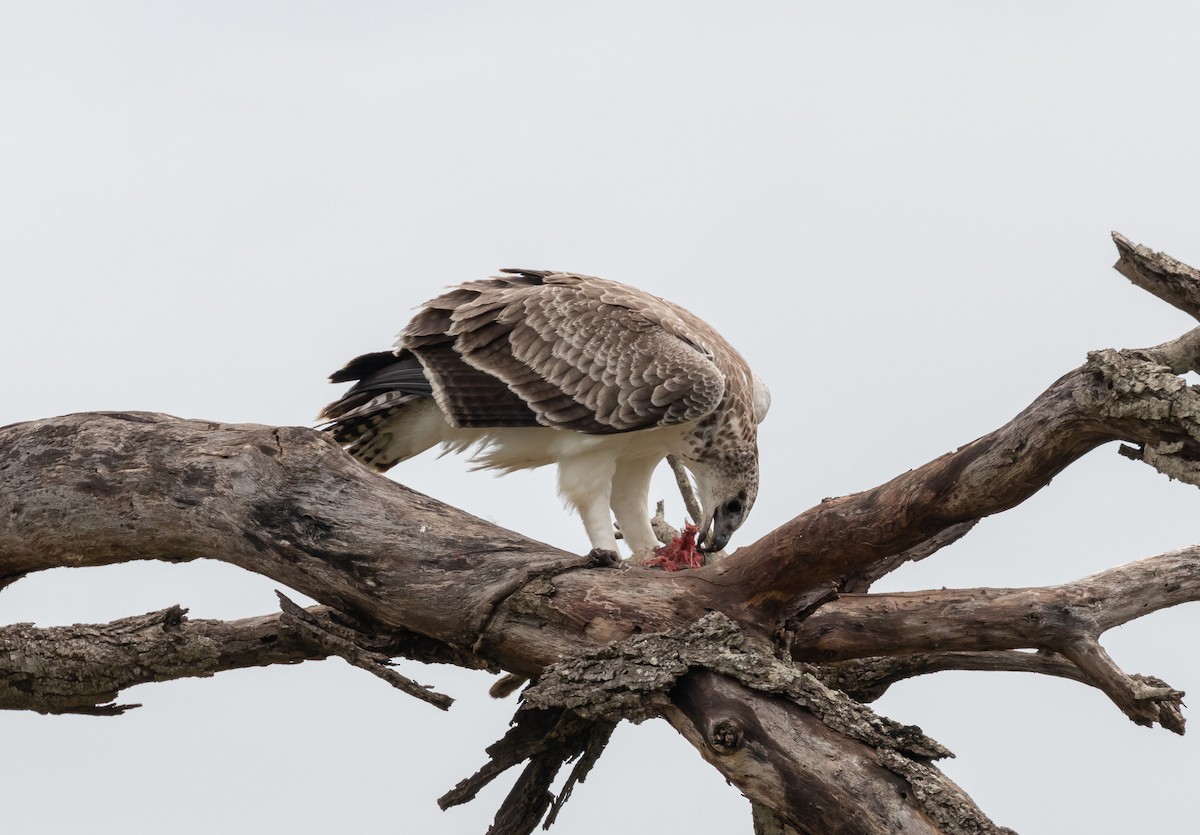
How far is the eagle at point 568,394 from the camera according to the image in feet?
19.6

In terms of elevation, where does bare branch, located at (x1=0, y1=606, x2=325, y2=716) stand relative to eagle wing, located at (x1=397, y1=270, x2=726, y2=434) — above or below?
below

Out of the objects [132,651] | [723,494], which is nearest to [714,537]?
[723,494]

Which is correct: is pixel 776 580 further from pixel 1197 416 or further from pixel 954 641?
pixel 1197 416

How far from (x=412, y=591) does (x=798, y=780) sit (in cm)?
159

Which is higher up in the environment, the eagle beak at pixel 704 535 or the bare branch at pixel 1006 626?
the eagle beak at pixel 704 535

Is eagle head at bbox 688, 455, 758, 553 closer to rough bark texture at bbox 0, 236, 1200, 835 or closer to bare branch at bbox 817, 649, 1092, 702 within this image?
rough bark texture at bbox 0, 236, 1200, 835

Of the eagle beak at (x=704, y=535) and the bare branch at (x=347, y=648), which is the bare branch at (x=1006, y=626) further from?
the eagle beak at (x=704, y=535)

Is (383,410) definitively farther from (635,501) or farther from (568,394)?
(635,501)

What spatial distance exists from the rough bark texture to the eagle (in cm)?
109

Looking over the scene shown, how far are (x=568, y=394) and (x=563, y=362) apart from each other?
0.15 meters

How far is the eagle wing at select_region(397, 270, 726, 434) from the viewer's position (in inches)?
234

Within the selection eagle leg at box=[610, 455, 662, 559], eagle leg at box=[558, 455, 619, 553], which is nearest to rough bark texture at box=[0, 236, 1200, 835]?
eagle leg at box=[558, 455, 619, 553]

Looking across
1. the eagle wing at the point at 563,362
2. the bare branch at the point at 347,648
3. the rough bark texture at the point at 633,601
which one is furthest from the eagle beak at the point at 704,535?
the bare branch at the point at 347,648

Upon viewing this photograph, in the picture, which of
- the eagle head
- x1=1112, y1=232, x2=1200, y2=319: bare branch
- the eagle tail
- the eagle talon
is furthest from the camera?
the eagle head
